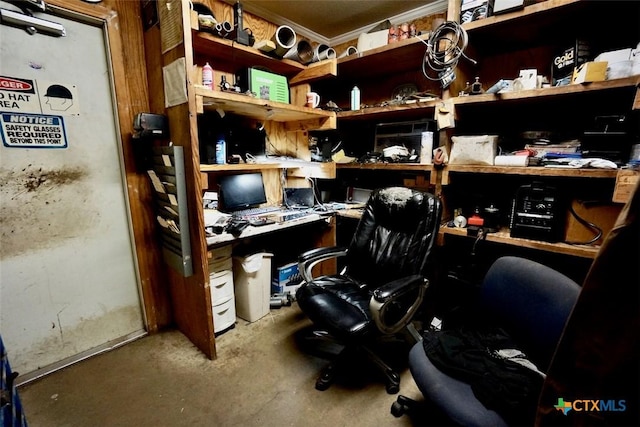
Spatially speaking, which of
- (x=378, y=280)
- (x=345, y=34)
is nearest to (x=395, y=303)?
(x=378, y=280)

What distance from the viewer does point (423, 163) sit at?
2.13 m

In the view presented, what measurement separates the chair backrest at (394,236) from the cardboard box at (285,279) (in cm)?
74

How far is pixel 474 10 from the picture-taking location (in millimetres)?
1753

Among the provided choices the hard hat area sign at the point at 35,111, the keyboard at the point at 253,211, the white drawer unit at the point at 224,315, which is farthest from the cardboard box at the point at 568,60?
the hard hat area sign at the point at 35,111

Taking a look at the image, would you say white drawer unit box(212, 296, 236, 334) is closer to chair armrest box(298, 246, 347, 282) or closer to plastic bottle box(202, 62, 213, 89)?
chair armrest box(298, 246, 347, 282)

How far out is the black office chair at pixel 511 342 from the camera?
0.97 m

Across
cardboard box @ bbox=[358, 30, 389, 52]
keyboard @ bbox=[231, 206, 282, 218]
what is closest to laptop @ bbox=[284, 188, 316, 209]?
keyboard @ bbox=[231, 206, 282, 218]

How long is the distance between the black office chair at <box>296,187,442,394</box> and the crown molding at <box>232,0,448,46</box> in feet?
5.24

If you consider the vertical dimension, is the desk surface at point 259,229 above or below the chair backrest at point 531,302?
above

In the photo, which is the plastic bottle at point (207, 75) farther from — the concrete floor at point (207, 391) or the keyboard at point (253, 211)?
the concrete floor at point (207, 391)

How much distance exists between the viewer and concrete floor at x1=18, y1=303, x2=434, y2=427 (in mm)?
1451

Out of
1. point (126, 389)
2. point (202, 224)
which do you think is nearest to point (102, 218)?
point (202, 224)

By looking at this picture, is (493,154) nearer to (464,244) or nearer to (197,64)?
(464,244)

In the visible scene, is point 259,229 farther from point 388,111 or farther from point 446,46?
point 446,46
